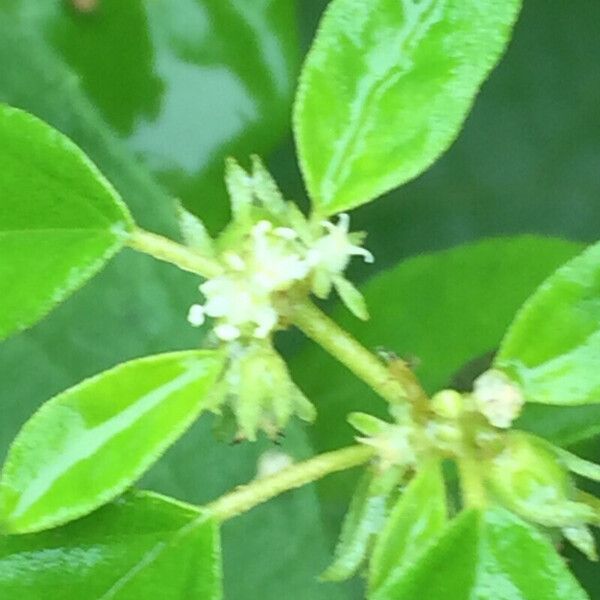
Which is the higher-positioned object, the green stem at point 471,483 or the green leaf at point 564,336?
the green leaf at point 564,336

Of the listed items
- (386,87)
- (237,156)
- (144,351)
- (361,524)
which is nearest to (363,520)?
(361,524)

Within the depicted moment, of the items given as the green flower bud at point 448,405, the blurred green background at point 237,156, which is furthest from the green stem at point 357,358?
the blurred green background at point 237,156

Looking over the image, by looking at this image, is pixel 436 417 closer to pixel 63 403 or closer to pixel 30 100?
pixel 63 403

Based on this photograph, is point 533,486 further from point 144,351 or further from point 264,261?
point 144,351

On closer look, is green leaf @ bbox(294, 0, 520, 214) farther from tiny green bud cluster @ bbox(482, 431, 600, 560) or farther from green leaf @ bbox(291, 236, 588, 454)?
green leaf @ bbox(291, 236, 588, 454)

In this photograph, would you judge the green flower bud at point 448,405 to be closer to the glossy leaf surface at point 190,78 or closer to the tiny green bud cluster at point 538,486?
the tiny green bud cluster at point 538,486

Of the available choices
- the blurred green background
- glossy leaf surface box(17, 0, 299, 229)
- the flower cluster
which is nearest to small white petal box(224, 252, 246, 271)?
the flower cluster

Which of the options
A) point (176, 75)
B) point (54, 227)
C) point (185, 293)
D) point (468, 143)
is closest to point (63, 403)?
point (54, 227)
